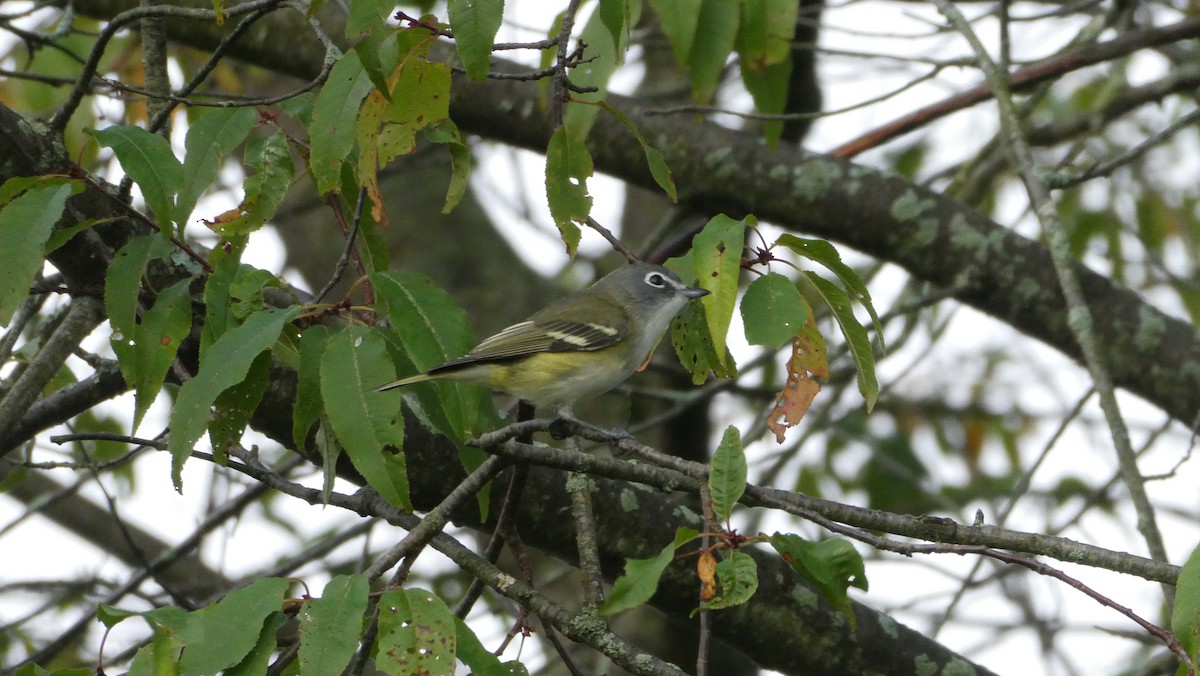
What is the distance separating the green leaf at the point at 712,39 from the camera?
3.30m

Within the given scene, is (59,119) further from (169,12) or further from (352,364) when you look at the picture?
(352,364)

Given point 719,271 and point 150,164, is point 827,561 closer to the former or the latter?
point 719,271

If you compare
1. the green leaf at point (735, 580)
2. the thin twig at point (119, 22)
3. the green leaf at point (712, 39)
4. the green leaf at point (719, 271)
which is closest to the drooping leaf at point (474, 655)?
the green leaf at point (735, 580)

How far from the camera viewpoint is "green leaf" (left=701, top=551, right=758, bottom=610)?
2119 millimetres

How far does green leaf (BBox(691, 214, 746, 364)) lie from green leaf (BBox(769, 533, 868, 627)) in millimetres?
411

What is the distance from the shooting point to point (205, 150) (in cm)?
262

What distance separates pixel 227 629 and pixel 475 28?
123 cm

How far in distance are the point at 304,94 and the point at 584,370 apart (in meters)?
1.44

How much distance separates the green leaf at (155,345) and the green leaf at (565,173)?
858 mm

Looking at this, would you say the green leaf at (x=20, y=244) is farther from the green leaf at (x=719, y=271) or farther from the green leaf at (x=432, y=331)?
the green leaf at (x=719, y=271)

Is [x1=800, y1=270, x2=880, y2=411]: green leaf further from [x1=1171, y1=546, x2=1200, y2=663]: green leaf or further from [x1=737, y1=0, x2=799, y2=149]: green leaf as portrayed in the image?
[x1=737, y1=0, x2=799, y2=149]: green leaf

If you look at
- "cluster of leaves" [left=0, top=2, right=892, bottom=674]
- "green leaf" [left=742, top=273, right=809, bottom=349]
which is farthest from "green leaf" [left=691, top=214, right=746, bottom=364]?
"green leaf" [left=742, top=273, right=809, bottom=349]

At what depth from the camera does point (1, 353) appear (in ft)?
11.5

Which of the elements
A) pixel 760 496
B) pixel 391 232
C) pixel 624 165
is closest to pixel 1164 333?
pixel 624 165
